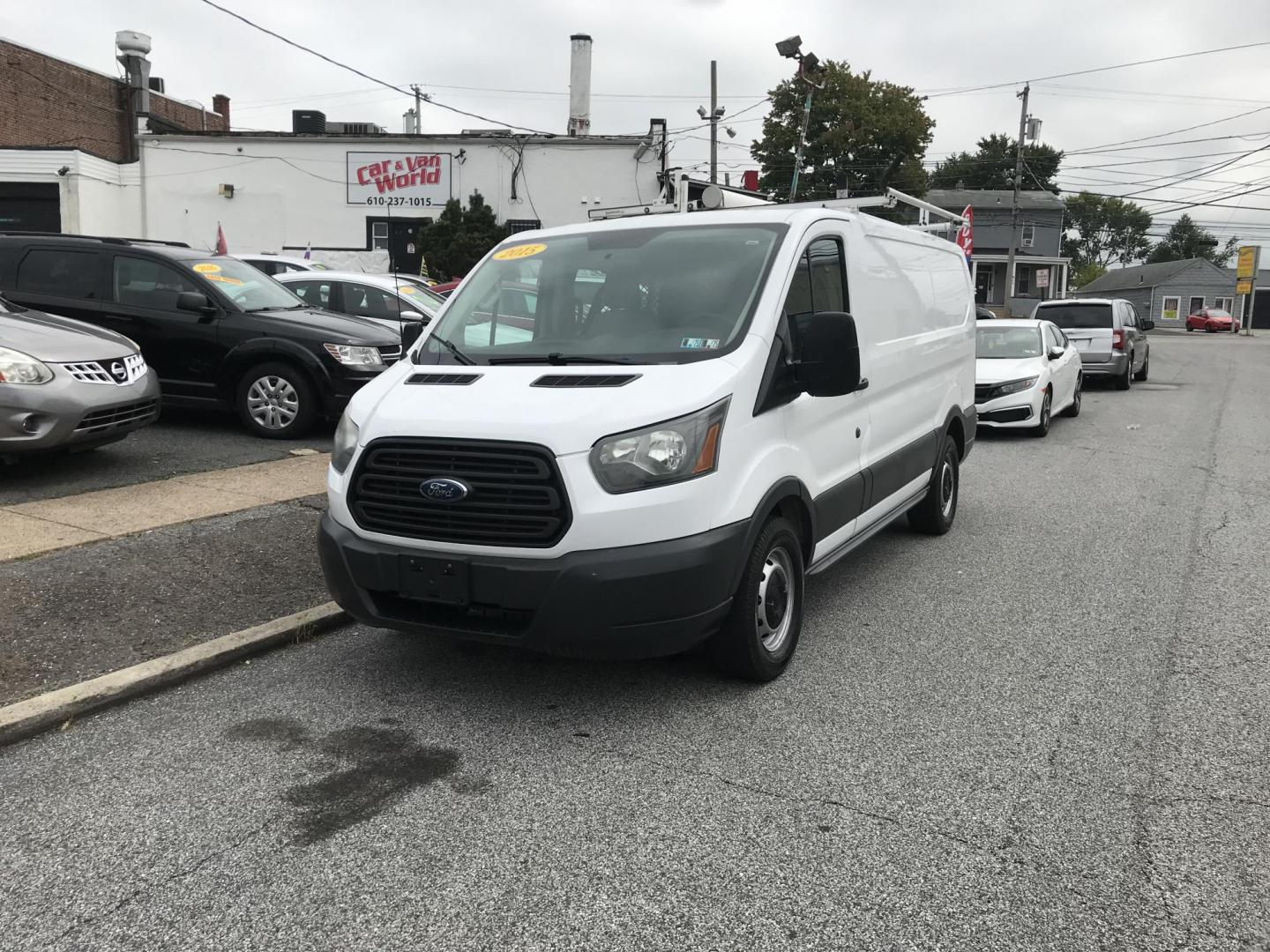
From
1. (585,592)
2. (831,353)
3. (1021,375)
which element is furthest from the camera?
(1021,375)

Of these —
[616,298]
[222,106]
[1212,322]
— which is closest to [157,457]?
[616,298]

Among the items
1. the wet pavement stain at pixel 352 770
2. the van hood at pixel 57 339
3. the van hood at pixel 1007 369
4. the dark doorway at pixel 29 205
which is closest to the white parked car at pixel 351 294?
the van hood at pixel 57 339

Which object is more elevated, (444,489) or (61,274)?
(61,274)

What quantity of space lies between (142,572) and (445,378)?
7.74 feet

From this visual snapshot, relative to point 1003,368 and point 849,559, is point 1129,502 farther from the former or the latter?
point 1003,368

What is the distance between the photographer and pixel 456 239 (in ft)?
91.2

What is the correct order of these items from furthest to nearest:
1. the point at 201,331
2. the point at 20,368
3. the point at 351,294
Result: the point at 351,294 < the point at 201,331 < the point at 20,368

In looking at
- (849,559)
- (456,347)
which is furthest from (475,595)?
(849,559)

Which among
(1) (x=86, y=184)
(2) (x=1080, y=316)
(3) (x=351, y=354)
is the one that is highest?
(1) (x=86, y=184)

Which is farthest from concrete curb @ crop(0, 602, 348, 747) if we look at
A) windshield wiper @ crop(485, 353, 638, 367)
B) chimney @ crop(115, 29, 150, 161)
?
chimney @ crop(115, 29, 150, 161)

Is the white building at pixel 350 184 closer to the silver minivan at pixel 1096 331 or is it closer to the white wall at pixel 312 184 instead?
the white wall at pixel 312 184

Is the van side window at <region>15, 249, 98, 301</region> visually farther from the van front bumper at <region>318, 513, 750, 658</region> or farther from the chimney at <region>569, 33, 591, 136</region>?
the chimney at <region>569, 33, 591, 136</region>

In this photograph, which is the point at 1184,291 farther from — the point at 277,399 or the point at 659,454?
the point at 659,454

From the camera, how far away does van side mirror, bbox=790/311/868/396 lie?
→ 14.3ft
